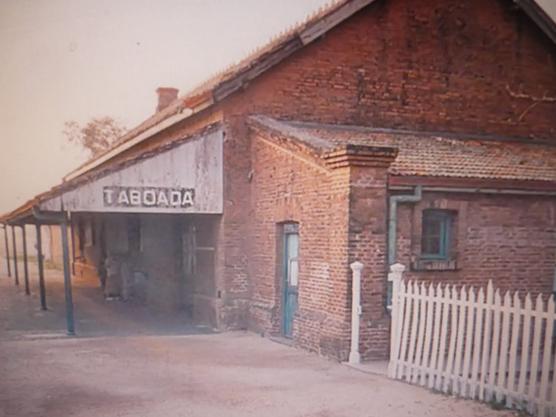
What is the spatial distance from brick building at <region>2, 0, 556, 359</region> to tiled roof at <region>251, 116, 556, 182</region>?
0.21 feet

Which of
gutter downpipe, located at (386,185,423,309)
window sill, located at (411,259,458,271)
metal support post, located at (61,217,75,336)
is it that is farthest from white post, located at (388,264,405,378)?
metal support post, located at (61,217,75,336)

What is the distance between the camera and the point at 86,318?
14.0m

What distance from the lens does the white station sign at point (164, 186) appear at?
11.0 m

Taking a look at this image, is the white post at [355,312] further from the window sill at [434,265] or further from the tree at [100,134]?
the tree at [100,134]

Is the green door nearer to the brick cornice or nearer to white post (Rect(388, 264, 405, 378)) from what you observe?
the brick cornice

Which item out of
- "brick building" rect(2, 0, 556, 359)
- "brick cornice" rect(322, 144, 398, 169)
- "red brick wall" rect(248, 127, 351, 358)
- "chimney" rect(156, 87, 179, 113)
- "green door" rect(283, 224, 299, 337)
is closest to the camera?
"brick cornice" rect(322, 144, 398, 169)

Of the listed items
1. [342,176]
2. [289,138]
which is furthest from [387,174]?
[289,138]

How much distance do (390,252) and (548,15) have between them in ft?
25.7

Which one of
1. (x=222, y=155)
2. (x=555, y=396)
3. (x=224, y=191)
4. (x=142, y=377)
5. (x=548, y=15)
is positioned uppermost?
(x=548, y=15)

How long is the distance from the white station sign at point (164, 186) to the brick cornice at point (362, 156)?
12.0 ft

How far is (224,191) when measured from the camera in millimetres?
12031

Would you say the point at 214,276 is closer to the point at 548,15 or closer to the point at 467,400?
the point at 467,400

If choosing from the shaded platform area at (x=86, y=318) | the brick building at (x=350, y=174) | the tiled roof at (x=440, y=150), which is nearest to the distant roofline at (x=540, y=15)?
the brick building at (x=350, y=174)

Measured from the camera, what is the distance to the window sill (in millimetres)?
9750
